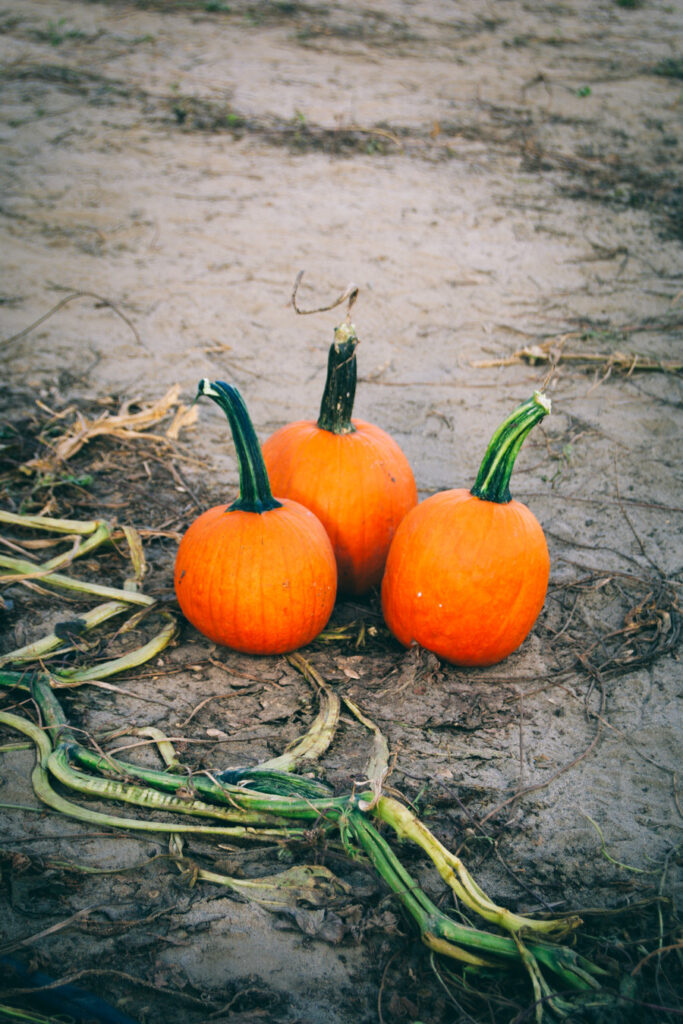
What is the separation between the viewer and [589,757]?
226 centimetres

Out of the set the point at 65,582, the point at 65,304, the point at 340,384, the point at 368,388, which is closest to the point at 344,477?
the point at 340,384

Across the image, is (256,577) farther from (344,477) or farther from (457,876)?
(457,876)

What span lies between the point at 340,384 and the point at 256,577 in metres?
0.80

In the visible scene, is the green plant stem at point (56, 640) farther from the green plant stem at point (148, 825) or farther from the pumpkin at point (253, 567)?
the green plant stem at point (148, 825)

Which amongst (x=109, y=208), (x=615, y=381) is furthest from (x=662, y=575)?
(x=109, y=208)

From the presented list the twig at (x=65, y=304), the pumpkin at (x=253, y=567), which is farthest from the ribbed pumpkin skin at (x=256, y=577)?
the twig at (x=65, y=304)

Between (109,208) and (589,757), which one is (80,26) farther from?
(589,757)

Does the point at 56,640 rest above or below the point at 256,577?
below

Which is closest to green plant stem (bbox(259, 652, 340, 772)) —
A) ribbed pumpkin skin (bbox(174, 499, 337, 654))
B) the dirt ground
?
the dirt ground

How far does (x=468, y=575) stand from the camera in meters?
2.32

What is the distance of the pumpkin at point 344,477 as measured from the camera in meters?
2.66

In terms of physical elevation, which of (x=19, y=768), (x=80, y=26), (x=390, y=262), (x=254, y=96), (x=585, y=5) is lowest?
(x=19, y=768)

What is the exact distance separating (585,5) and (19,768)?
11059 mm

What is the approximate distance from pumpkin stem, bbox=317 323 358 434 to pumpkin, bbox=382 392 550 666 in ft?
1.66
